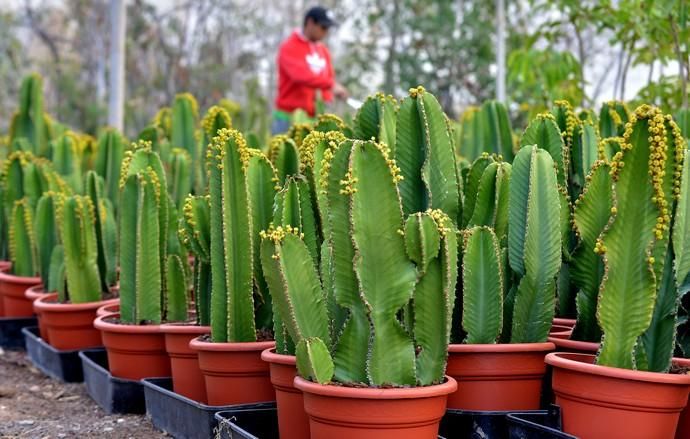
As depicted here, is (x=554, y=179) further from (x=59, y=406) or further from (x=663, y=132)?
(x=59, y=406)

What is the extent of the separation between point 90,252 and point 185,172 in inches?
29.5

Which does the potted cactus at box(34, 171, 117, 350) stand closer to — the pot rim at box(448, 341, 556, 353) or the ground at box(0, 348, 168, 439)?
the ground at box(0, 348, 168, 439)

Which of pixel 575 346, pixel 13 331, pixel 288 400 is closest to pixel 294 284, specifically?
pixel 288 400

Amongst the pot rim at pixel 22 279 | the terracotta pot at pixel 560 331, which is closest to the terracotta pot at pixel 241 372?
the terracotta pot at pixel 560 331

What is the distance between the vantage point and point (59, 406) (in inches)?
142

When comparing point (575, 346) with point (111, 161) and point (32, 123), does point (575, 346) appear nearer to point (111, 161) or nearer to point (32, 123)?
point (111, 161)

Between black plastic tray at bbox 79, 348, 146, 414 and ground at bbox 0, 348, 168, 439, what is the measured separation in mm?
44

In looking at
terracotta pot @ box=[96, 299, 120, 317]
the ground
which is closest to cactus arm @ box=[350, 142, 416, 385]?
the ground

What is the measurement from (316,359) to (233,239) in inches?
28.9

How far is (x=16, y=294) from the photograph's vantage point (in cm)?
466

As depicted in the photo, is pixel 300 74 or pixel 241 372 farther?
Answer: pixel 300 74

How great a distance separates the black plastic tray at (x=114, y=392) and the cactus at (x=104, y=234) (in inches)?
21.5

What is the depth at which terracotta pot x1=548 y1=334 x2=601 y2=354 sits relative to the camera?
2.42m

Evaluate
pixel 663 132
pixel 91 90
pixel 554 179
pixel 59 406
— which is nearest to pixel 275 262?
pixel 554 179
